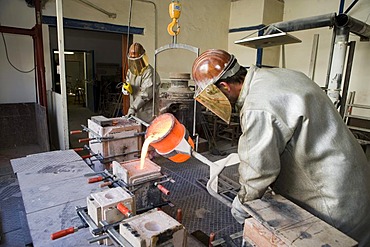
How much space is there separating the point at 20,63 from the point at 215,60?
3.57 m

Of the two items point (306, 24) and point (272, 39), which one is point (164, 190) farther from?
point (306, 24)

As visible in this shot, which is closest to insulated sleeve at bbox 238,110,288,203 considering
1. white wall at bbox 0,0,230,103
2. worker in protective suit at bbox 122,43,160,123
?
worker in protective suit at bbox 122,43,160,123

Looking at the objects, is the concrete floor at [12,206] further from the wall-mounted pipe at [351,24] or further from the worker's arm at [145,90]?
the wall-mounted pipe at [351,24]

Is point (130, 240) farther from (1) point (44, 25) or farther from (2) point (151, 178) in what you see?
(1) point (44, 25)

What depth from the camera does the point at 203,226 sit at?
2.14m

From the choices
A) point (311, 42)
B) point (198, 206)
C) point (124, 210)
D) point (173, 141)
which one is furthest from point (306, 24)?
point (124, 210)

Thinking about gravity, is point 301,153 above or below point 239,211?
above

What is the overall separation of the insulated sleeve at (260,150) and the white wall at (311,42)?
14.7 ft

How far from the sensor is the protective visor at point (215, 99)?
1.22m

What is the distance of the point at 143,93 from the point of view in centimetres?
307

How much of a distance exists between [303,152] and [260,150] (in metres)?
0.19

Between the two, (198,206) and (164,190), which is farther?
(198,206)

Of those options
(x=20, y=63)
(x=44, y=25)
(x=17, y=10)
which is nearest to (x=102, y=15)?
(x=44, y=25)

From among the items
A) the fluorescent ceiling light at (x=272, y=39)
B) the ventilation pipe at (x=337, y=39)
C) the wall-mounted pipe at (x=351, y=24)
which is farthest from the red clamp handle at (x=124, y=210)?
the wall-mounted pipe at (x=351, y=24)
